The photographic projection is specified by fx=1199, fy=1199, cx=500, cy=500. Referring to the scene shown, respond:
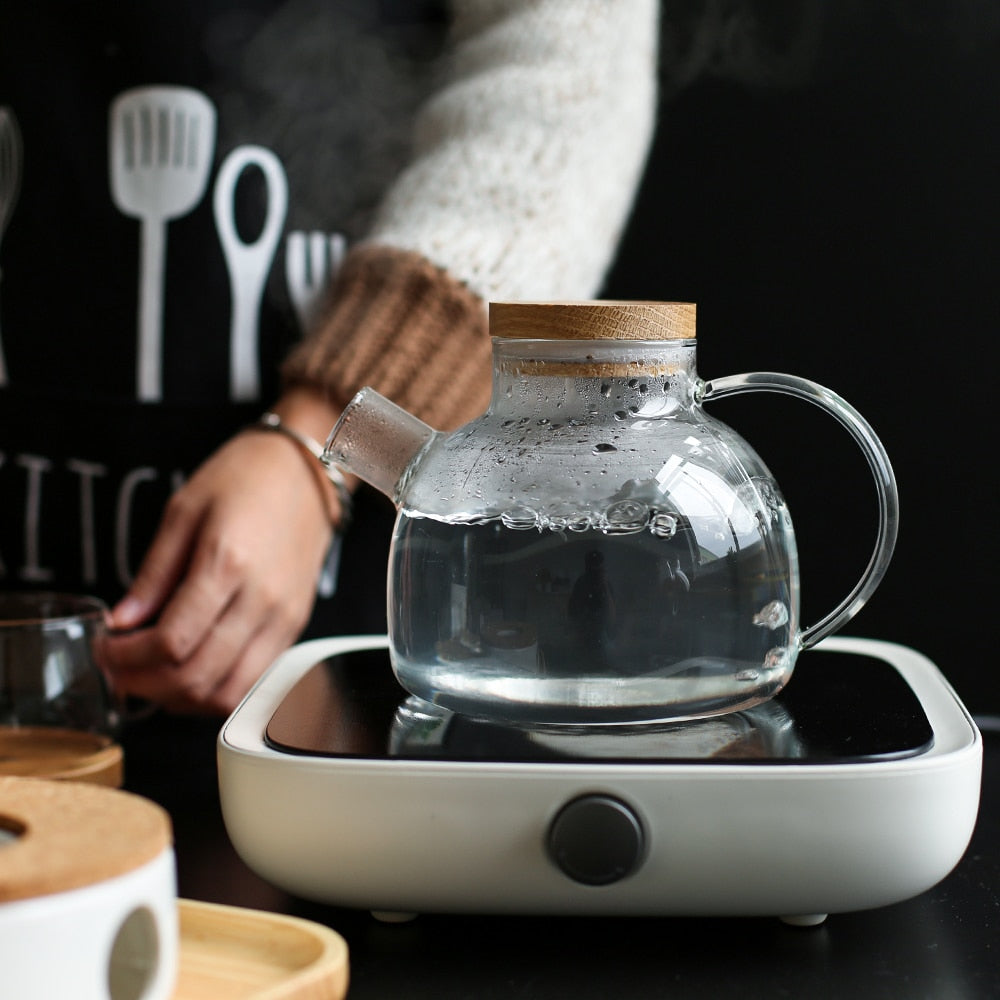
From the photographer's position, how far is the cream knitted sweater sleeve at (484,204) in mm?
961

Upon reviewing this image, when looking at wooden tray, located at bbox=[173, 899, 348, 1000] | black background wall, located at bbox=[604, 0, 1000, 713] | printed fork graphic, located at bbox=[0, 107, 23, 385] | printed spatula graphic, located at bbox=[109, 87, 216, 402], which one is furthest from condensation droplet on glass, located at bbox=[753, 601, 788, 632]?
printed fork graphic, located at bbox=[0, 107, 23, 385]

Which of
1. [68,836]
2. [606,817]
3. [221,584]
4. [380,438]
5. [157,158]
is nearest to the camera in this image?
[68,836]

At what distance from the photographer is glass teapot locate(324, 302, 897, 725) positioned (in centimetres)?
53

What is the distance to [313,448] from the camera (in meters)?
0.97

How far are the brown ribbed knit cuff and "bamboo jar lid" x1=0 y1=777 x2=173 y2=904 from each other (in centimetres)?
58

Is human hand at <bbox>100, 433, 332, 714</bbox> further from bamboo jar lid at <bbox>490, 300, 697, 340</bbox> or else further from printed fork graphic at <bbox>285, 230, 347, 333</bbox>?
bamboo jar lid at <bbox>490, 300, 697, 340</bbox>

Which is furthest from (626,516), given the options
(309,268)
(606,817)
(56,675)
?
(309,268)

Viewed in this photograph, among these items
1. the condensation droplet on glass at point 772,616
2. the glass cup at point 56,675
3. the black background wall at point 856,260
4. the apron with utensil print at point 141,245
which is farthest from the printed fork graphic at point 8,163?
the condensation droplet on glass at point 772,616

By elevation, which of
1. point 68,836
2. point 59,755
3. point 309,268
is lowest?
point 59,755

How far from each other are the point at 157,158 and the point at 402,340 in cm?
30

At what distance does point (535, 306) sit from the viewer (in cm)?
54

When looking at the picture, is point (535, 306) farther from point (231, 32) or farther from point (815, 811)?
point (231, 32)

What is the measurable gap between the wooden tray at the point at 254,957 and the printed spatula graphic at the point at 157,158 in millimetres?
718

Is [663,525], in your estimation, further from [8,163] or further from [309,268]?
[8,163]
